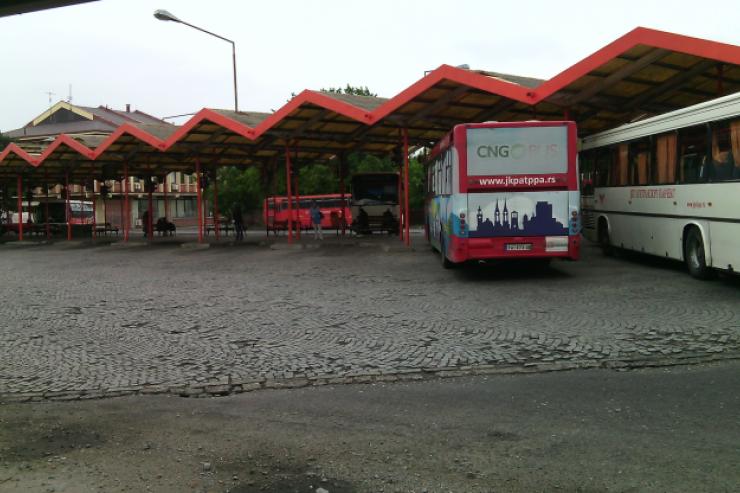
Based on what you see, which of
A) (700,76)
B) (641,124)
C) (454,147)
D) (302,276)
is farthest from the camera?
(700,76)

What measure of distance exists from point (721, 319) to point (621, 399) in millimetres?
4088

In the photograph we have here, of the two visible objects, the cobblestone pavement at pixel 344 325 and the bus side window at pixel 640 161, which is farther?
the bus side window at pixel 640 161

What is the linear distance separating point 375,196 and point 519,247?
22086mm

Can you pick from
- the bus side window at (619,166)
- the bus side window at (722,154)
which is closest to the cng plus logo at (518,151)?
the bus side window at (722,154)

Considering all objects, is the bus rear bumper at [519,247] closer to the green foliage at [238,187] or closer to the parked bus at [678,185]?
the parked bus at [678,185]

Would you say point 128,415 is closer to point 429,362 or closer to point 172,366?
point 172,366

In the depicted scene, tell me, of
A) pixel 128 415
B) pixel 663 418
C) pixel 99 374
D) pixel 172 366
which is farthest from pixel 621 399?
pixel 99 374

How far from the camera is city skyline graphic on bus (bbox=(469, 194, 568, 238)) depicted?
13188mm

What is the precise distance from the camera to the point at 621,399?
18.6 ft

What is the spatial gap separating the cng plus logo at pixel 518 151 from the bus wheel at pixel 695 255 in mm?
2873

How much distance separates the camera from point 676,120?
43.5 feet

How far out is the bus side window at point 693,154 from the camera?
475 inches

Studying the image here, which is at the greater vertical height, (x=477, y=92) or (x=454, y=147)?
(x=477, y=92)

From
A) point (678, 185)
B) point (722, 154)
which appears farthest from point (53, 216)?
point (722, 154)
